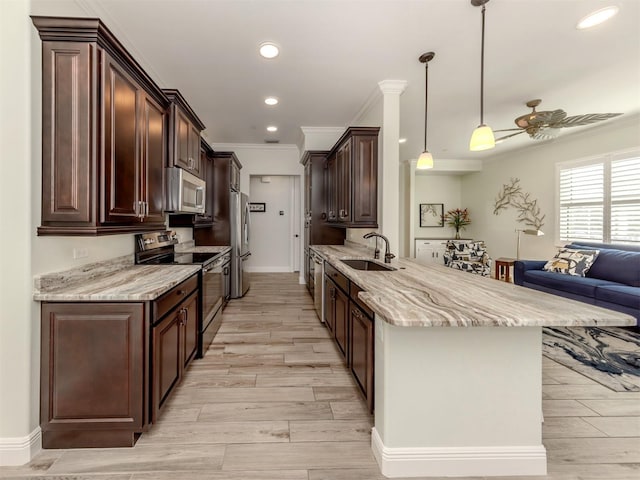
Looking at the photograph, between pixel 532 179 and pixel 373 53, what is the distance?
5.15 m

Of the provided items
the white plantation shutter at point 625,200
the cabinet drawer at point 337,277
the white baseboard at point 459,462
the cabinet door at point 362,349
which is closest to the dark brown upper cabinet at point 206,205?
the cabinet drawer at point 337,277

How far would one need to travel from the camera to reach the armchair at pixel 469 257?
670cm

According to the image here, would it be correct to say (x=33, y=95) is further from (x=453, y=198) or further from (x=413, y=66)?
(x=453, y=198)

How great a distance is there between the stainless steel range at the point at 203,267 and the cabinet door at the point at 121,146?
861 mm

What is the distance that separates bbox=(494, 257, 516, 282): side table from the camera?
597 cm

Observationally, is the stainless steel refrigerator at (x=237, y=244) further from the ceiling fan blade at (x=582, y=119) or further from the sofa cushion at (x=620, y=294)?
the sofa cushion at (x=620, y=294)

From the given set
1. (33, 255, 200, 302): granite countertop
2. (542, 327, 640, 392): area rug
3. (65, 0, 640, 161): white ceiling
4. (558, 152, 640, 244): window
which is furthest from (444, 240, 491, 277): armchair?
(33, 255, 200, 302): granite countertop

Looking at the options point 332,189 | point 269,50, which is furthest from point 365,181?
point 269,50

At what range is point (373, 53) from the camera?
2.88 metres

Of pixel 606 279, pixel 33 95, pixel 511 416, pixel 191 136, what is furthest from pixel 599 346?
pixel 33 95

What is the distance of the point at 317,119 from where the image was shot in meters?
4.81

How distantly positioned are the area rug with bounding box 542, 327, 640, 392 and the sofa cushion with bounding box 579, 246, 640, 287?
27.4 inches

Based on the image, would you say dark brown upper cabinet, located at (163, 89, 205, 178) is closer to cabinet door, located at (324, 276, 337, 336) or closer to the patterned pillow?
cabinet door, located at (324, 276, 337, 336)

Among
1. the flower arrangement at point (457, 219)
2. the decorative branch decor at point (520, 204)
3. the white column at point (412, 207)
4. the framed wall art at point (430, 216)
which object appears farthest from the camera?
the framed wall art at point (430, 216)
